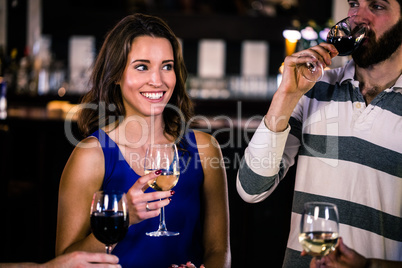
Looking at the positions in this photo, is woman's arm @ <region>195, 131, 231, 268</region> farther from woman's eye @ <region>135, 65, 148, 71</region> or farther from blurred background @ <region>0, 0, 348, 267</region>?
blurred background @ <region>0, 0, 348, 267</region>

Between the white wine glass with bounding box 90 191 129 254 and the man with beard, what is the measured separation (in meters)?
0.60

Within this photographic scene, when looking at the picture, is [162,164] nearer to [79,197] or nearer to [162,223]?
[162,223]

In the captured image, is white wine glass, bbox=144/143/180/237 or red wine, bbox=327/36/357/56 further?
red wine, bbox=327/36/357/56

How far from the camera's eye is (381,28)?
1.90m

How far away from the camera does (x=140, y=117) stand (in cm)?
215

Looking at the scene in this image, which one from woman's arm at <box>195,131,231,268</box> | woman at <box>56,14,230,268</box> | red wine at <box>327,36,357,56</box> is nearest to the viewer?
red wine at <box>327,36,357,56</box>

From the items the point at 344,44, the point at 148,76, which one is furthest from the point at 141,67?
the point at 344,44

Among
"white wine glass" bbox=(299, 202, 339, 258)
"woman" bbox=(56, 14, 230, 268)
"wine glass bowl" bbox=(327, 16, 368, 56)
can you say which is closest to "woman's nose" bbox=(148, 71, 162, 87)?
"woman" bbox=(56, 14, 230, 268)

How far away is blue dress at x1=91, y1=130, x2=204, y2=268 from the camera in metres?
2.00

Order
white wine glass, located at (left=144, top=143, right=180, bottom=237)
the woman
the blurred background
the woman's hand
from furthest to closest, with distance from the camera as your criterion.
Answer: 1. the blurred background
2. the woman
3. white wine glass, located at (left=144, top=143, right=180, bottom=237)
4. the woman's hand

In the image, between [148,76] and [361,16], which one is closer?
[361,16]

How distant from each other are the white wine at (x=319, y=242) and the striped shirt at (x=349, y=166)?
0.51m

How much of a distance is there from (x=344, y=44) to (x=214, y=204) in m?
0.81

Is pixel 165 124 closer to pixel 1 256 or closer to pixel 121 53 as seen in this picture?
pixel 121 53
